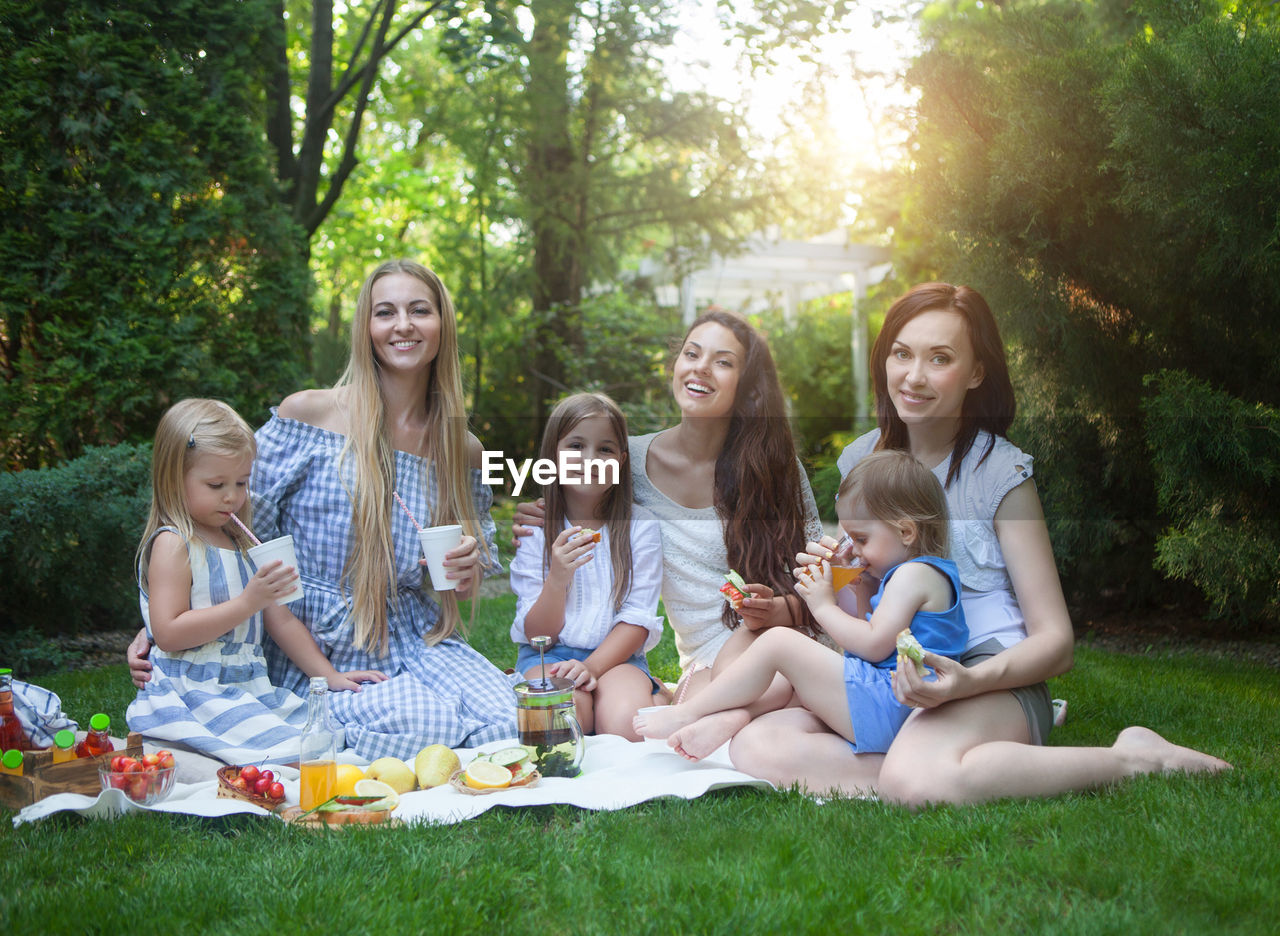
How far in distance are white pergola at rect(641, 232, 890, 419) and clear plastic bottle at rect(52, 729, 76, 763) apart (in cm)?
901

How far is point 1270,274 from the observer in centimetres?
376

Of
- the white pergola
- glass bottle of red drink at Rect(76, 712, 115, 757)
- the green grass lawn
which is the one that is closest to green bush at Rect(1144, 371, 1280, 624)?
the green grass lawn

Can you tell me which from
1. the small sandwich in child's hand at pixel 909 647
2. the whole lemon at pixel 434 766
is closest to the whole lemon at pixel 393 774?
the whole lemon at pixel 434 766

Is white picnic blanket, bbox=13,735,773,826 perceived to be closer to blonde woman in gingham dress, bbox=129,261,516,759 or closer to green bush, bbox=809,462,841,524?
blonde woman in gingham dress, bbox=129,261,516,759

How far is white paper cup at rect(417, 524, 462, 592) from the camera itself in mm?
3170

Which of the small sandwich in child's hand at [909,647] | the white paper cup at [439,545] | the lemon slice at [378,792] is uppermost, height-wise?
the white paper cup at [439,545]

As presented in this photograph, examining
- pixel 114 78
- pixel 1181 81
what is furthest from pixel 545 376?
pixel 1181 81

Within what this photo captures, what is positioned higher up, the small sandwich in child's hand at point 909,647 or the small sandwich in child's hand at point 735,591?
the small sandwich in child's hand at point 735,591

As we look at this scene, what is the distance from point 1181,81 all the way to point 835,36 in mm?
7054

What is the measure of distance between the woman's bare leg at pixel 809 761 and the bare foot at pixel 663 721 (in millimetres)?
193

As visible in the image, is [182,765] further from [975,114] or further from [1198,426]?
[975,114]

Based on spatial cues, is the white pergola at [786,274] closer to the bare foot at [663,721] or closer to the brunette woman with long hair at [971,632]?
the brunette woman with long hair at [971,632]

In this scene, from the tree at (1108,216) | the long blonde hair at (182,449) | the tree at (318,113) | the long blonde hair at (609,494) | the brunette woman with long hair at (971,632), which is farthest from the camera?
the tree at (318,113)

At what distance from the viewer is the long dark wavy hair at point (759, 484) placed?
354cm
